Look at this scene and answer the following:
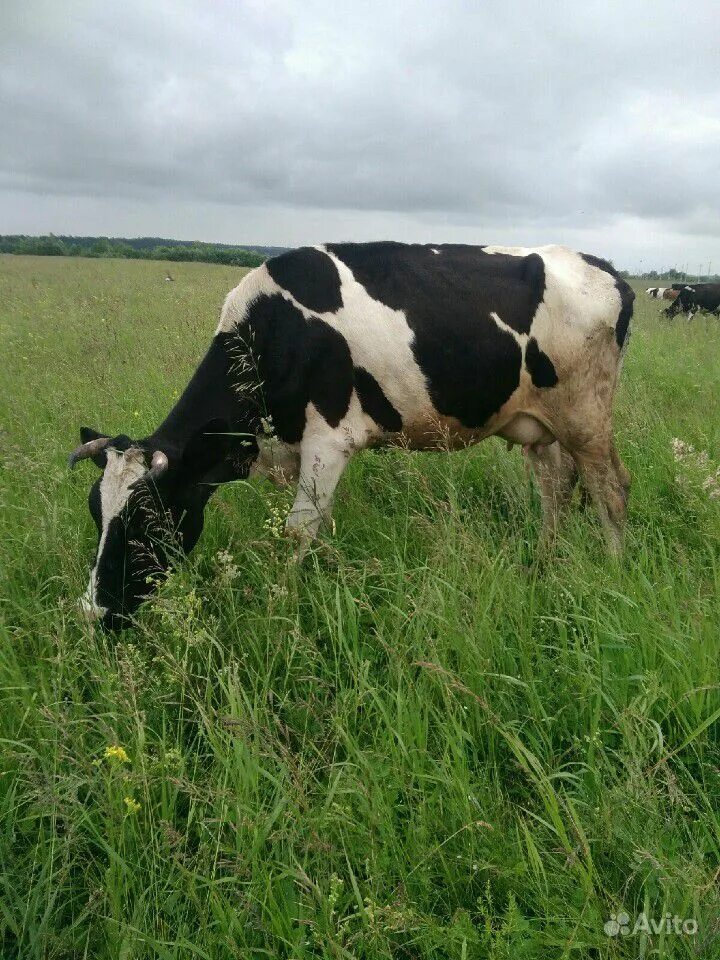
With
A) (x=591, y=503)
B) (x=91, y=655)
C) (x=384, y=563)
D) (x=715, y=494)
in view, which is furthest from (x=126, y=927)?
(x=591, y=503)

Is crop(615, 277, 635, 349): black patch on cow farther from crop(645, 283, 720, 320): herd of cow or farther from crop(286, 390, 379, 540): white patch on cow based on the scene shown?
crop(645, 283, 720, 320): herd of cow

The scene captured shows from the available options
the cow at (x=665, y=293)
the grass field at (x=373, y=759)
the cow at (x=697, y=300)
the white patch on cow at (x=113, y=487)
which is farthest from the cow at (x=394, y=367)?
the cow at (x=665, y=293)

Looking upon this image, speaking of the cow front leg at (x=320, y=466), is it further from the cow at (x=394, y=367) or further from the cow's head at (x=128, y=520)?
the cow's head at (x=128, y=520)

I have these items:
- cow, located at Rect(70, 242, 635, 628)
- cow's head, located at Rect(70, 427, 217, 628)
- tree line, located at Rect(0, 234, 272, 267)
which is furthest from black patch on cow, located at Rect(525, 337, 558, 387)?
tree line, located at Rect(0, 234, 272, 267)

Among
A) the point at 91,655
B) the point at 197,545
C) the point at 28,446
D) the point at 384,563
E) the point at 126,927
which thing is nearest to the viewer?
the point at 126,927

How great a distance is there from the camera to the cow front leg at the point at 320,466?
3.76 m

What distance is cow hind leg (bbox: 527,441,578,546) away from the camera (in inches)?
181

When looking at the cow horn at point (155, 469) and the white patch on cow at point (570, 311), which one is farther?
the white patch on cow at point (570, 311)

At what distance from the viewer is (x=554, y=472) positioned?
486 centimetres

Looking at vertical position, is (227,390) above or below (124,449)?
above

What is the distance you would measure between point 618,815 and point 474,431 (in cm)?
283

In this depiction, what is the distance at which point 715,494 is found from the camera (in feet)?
10.9

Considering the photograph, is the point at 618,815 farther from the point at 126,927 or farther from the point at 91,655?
the point at 91,655

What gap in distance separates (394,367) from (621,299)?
1.65 m
